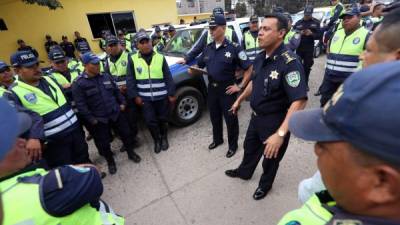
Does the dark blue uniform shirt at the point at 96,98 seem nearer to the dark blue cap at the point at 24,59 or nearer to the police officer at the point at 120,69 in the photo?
the dark blue cap at the point at 24,59

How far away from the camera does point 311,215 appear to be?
2.65ft

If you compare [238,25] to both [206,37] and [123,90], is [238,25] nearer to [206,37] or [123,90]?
[206,37]

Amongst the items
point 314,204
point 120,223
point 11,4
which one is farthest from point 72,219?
point 11,4

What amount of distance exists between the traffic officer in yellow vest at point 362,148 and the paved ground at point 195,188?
2018 millimetres

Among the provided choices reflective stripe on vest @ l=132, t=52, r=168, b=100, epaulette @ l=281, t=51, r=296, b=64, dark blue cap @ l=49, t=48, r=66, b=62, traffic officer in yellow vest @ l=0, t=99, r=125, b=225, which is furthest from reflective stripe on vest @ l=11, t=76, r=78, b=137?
epaulette @ l=281, t=51, r=296, b=64

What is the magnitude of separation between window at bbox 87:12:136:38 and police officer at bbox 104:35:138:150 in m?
9.96

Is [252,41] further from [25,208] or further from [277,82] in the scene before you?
[25,208]

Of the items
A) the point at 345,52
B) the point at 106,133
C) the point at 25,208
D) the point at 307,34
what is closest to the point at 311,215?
the point at 25,208

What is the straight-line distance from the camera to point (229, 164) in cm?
350

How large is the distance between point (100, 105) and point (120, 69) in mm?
1145

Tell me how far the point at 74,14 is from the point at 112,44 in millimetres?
9967

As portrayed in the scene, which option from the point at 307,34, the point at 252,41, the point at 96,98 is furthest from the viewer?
the point at 307,34

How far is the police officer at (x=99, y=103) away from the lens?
317cm

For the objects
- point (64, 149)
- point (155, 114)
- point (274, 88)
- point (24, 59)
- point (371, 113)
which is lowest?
point (155, 114)
